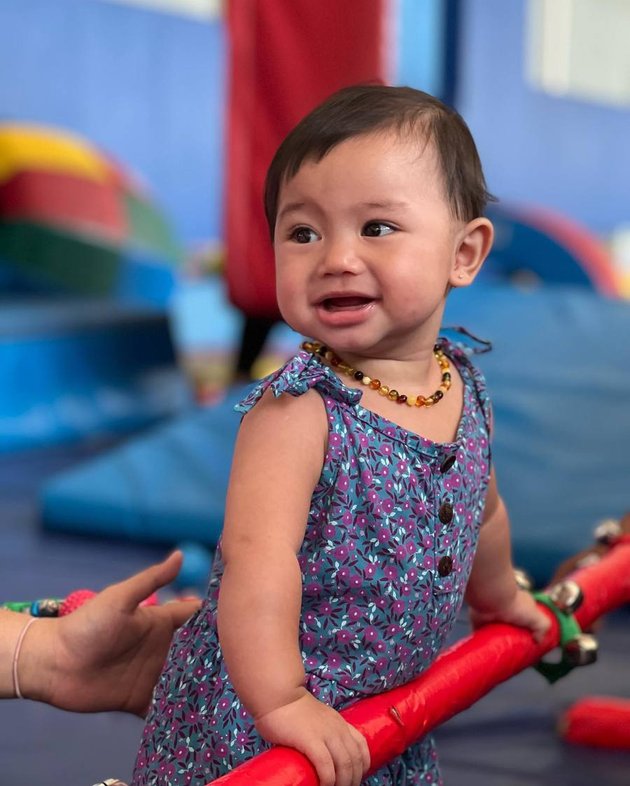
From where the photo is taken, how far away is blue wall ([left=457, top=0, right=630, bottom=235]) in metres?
5.23

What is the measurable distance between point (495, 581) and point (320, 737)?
0.27 meters

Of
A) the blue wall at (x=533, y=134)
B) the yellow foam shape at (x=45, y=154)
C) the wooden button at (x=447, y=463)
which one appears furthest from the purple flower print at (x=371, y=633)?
the blue wall at (x=533, y=134)

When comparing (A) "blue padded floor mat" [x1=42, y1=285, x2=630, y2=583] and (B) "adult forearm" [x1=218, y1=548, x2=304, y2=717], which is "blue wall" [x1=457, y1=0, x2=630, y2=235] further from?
(B) "adult forearm" [x1=218, y1=548, x2=304, y2=717]

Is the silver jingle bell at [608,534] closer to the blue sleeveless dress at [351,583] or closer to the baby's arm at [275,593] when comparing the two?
the blue sleeveless dress at [351,583]

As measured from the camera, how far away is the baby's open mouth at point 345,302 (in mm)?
727

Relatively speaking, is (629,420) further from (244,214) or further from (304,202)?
(304,202)

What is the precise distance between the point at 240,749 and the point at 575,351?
1.49 metres

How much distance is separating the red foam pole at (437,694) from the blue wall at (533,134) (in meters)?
3.99

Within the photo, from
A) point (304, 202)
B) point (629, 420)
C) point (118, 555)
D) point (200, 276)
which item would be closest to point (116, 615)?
point (304, 202)

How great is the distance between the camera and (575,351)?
6.93ft

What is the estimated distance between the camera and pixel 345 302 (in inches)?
28.7

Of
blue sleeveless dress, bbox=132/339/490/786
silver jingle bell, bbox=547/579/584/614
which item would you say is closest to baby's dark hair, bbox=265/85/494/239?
blue sleeveless dress, bbox=132/339/490/786

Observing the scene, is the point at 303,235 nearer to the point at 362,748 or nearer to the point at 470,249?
the point at 470,249

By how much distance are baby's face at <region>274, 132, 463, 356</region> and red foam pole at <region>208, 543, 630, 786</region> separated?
0.69ft
